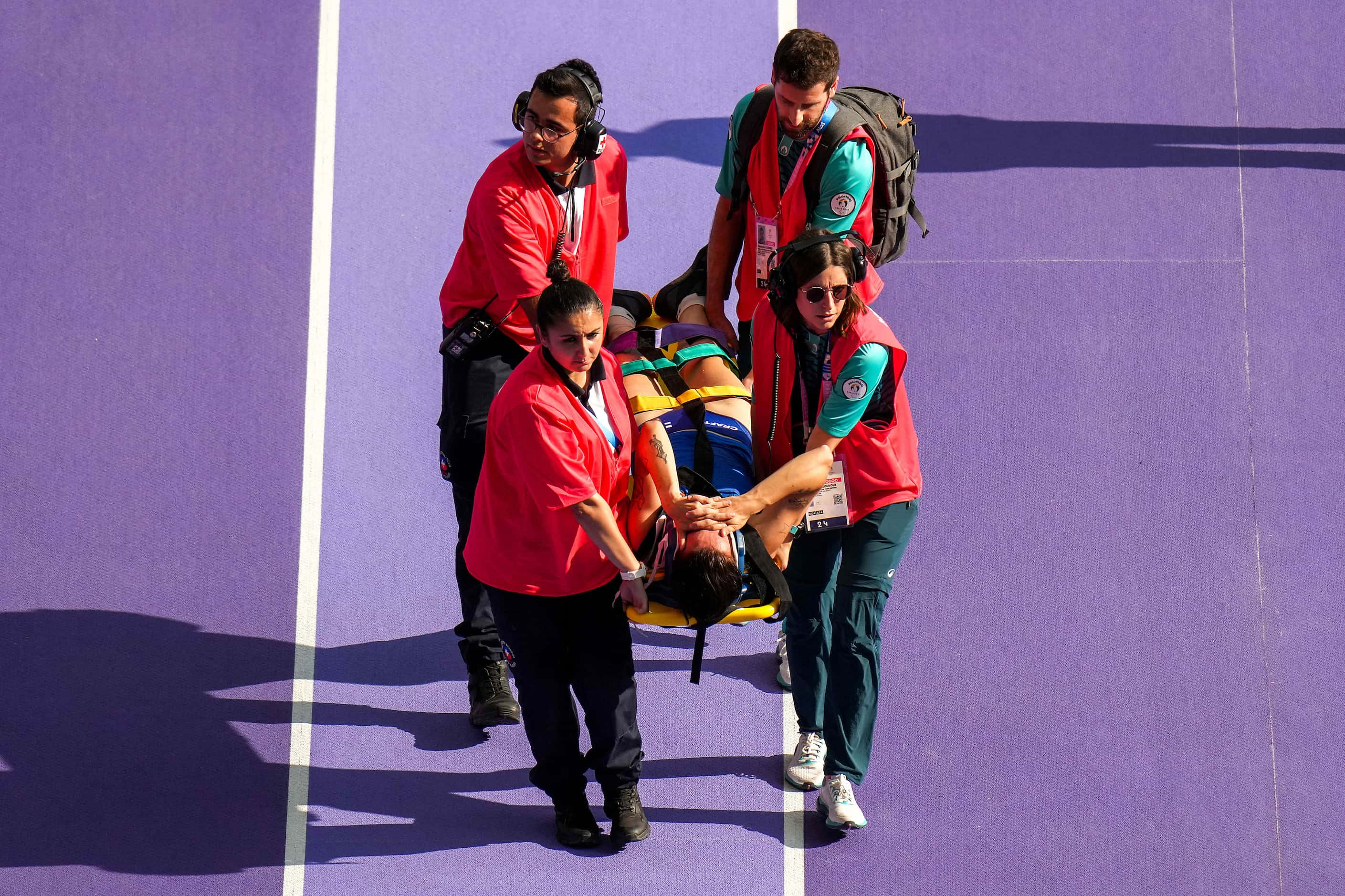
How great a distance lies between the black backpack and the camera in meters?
4.98

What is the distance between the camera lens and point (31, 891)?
16.5 ft

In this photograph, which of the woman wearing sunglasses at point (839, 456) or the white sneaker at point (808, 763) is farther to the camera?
the white sneaker at point (808, 763)

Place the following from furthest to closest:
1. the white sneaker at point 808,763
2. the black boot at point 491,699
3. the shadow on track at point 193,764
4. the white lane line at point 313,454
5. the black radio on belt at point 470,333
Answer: the black boot at point 491,699 → the white sneaker at point 808,763 → the white lane line at point 313,454 → the shadow on track at point 193,764 → the black radio on belt at point 470,333

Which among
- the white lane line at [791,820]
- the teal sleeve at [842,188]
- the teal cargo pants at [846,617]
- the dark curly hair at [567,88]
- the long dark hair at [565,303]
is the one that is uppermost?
the dark curly hair at [567,88]

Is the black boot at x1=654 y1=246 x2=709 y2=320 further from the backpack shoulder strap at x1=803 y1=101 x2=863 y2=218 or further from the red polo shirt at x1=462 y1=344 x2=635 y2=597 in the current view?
the red polo shirt at x1=462 y1=344 x2=635 y2=597

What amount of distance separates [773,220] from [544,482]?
157 centimetres

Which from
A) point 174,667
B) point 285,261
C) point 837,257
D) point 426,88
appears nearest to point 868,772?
point 837,257

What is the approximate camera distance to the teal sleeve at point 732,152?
517 centimetres

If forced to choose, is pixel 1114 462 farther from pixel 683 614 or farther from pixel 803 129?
pixel 683 614

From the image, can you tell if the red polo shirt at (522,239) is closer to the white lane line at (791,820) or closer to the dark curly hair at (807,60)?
the dark curly hair at (807,60)

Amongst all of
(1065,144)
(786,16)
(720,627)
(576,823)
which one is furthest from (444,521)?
(1065,144)

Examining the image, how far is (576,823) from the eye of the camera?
17.0 feet

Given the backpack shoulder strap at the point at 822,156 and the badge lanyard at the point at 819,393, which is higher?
the backpack shoulder strap at the point at 822,156

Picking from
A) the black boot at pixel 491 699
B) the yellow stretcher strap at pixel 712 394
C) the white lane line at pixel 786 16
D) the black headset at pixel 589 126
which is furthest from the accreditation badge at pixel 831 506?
the white lane line at pixel 786 16
